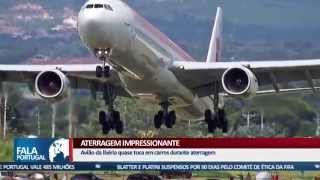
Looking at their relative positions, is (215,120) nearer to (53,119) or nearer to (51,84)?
(51,84)

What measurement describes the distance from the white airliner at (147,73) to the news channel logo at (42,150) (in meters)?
2.36

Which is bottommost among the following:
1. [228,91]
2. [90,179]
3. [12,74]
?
[90,179]

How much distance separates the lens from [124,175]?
118 ft

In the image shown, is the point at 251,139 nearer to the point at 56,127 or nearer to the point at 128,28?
the point at 128,28

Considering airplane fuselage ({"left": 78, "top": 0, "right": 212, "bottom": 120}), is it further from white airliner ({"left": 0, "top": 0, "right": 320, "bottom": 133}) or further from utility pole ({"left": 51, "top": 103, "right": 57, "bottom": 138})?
utility pole ({"left": 51, "top": 103, "right": 57, "bottom": 138})

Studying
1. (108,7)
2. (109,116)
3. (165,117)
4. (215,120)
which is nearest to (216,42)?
(215,120)

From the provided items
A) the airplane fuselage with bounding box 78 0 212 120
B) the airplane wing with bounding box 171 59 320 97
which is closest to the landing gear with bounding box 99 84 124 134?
the airplane fuselage with bounding box 78 0 212 120

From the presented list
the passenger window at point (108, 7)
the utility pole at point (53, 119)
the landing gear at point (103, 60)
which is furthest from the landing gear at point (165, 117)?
the passenger window at point (108, 7)

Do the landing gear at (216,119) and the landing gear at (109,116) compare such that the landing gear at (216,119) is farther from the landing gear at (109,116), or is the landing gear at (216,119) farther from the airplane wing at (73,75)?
the landing gear at (109,116)

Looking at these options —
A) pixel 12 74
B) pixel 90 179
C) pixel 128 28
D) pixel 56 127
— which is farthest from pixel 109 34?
pixel 56 127

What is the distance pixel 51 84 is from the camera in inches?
1441

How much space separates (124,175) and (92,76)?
15.1ft

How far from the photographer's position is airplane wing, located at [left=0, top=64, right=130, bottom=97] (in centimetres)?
Answer: 3703

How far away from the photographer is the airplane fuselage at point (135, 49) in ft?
101
